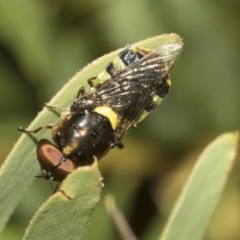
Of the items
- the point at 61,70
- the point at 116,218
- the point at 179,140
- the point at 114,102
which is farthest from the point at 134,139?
the point at 116,218

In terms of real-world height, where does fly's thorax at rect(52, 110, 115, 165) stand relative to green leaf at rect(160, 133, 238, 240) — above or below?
above

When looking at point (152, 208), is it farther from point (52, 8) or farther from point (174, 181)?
point (52, 8)

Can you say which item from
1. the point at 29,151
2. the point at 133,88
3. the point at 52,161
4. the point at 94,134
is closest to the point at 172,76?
the point at 133,88

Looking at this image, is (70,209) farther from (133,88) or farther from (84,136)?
(133,88)

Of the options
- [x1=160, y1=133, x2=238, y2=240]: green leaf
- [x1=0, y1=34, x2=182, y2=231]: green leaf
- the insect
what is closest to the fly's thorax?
the insect

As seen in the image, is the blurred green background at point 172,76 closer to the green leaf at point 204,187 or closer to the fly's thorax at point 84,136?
the fly's thorax at point 84,136

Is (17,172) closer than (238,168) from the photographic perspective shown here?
Yes

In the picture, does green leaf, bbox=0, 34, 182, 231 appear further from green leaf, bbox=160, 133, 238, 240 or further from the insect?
green leaf, bbox=160, 133, 238, 240
